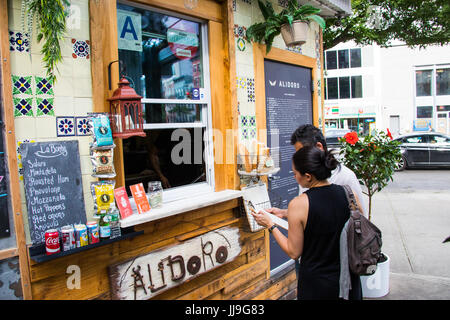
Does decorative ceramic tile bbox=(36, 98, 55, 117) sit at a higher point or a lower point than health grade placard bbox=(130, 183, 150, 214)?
higher

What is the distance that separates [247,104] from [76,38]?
183cm

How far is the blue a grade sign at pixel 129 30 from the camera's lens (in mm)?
2760

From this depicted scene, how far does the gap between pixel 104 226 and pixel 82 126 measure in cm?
70

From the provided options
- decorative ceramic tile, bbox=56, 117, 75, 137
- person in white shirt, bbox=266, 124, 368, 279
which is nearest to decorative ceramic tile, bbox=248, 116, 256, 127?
person in white shirt, bbox=266, 124, 368, 279

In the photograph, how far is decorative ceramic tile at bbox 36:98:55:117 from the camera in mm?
2174

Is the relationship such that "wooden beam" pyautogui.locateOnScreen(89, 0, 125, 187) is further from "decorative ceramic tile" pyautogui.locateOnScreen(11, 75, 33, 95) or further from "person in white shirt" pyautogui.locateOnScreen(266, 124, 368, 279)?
"person in white shirt" pyautogui.locateOnScreen(266, 124, 368, 279)

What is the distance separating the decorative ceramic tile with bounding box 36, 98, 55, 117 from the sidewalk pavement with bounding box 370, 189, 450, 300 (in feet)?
13.2

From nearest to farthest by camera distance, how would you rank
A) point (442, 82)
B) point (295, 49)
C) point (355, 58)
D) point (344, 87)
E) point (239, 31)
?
point (239, 31), point (295, 49), point (442, 82), point (355, 58), point (344, 87)

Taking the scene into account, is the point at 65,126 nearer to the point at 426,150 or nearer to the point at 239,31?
the point at 239,31

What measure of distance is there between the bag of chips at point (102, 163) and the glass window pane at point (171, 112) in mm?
629

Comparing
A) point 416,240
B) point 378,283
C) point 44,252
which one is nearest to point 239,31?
point 44,252

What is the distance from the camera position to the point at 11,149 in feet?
6.73

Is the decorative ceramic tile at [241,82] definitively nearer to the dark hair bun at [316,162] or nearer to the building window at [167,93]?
the building window at [167,93]
